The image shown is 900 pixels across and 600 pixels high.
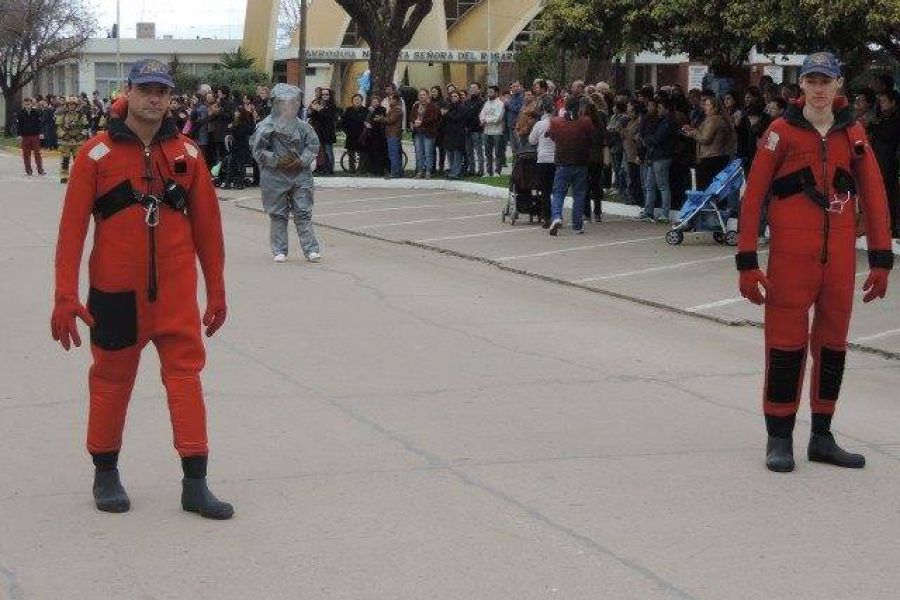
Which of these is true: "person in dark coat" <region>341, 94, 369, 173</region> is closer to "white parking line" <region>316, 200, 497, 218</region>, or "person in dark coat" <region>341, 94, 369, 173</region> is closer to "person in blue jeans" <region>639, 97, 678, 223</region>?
"white parking line" <region>316, 200, 497, 218</region>

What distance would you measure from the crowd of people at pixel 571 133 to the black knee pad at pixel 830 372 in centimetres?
496

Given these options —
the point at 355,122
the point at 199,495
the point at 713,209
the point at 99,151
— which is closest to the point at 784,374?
the point at 199,495

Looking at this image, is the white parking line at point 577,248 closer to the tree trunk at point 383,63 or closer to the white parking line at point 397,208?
the white parking line at point 397,208

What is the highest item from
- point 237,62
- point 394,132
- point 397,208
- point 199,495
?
point 237,62

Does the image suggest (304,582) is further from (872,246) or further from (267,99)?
(267,99)

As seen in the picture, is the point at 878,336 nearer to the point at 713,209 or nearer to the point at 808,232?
the point at 808,232

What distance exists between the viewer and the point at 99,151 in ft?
21.4

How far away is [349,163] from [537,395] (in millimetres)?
23309

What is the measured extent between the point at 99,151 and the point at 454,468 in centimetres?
215

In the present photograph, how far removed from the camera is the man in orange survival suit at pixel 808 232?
7.38 metres

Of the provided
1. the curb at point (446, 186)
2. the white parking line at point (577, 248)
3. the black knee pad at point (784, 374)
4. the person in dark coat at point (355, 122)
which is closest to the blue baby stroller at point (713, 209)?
the white parking line at point (577, 248)

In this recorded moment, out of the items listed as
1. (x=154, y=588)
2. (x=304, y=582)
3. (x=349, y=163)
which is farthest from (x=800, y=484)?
(x=349, y=163)

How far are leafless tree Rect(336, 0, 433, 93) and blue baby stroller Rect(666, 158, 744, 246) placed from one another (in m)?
14.8

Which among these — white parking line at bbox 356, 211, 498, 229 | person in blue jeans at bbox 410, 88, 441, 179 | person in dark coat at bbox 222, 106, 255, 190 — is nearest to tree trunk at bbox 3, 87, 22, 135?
person in dark coat at bbox 222, 106, 255, 190
